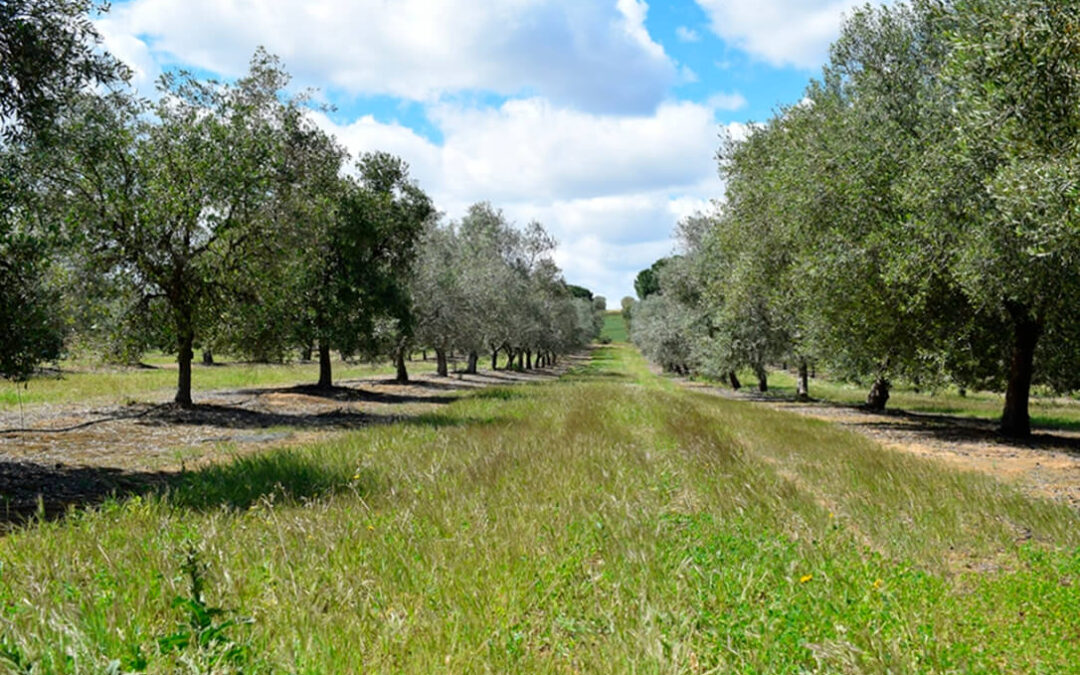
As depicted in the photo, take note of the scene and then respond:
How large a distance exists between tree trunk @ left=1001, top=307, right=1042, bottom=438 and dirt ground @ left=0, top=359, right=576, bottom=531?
809 inches

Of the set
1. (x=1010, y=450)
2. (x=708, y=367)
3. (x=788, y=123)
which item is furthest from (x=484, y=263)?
(x=1010, y=450)

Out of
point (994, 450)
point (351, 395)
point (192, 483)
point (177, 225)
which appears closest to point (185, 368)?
point (177, 225)

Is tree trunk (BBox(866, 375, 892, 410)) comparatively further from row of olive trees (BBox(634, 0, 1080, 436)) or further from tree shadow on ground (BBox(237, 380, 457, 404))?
tree shadow on ground (BBox(237, 380, 457, 404))

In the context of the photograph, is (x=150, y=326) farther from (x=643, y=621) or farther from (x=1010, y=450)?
(x=1010, y=450)

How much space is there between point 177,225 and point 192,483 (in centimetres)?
1443

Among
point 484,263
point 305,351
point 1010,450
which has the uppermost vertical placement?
point 484,263

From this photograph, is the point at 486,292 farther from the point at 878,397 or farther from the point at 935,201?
the point at 935,201

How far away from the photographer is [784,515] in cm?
801

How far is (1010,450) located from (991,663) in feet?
56.6

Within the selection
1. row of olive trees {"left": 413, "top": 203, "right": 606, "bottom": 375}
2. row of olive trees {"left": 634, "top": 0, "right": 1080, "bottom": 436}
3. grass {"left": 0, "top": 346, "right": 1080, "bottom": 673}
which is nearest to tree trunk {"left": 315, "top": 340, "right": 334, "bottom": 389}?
row of olive trees {"left": 413, "top": 203, "right": 606, "bottom": 375}

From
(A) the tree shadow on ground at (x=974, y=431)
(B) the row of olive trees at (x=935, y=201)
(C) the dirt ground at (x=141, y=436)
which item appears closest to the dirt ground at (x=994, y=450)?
(A) the tree shadow on ground at (x=974, y=431)

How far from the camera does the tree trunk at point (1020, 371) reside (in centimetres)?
2086

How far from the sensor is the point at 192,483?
9977 mm

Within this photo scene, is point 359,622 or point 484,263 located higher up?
point 484,263
